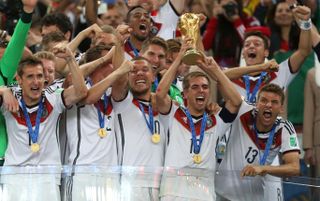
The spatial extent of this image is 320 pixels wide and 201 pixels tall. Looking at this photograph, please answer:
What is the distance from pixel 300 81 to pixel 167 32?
6.02 ft

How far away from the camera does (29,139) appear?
1023 centimetres

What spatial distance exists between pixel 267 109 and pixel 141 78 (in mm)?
1192

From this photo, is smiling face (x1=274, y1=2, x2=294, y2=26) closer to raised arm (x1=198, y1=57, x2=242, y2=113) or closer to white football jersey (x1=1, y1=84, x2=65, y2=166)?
raised arm (x1=198, y1=57, x2=242, y2=113)

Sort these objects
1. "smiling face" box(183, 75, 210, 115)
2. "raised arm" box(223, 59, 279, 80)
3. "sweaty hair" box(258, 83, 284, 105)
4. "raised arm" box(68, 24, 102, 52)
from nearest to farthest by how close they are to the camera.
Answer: "smiling face" box(183, 75, 210, 115) < "sweaty hair" box(258, 83, 284, 105) < "raised arm" box(223, 59, 279, 80) < "raised arm" box(68, 24, 102, 52)

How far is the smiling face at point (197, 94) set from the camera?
34.7ft

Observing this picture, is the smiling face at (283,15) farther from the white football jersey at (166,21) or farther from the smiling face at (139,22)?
the smiling face at (139,22)

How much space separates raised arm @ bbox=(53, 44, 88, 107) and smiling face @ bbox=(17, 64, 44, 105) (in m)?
0.24

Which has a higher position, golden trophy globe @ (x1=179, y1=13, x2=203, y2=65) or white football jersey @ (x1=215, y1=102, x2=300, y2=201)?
golden trophy globe @ (x1=179, y1=13, x2=203, y2=65)

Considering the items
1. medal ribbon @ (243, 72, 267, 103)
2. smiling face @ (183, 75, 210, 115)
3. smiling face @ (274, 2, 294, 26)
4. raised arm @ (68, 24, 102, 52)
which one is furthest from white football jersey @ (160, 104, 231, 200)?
smiling face @ (274, 2, 294, 26)

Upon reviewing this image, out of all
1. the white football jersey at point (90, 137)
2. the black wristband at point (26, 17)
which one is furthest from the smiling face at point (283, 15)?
the black wristband at point (26, 17)

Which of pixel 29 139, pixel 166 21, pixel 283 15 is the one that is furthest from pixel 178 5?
pixel 29 139

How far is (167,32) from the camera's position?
42.7 ft

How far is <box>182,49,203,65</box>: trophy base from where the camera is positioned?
33.8ft

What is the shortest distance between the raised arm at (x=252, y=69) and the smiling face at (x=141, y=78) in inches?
42.7
